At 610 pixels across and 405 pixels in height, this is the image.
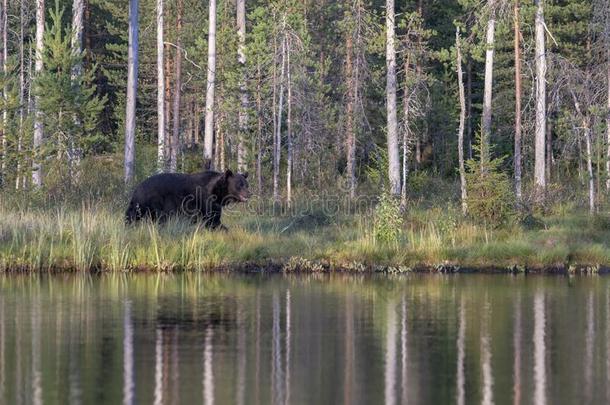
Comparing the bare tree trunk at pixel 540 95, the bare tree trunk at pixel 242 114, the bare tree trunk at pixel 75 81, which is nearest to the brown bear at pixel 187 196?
the bare tree trunk at pixel 75 81

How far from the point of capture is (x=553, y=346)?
14.5 m

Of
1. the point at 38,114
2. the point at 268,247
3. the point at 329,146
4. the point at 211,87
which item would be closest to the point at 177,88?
the point at 329,146

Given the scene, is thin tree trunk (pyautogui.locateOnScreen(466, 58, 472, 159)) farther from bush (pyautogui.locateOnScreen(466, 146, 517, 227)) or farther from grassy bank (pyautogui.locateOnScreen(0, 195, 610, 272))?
grassy bank (pyautogui.locateOnScreen(0, 195, 610, 272))

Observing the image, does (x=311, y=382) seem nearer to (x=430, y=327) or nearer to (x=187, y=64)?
(x=430, y=327)

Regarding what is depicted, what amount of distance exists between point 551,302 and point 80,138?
64.2ft

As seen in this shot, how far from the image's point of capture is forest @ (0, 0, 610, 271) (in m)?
24.0

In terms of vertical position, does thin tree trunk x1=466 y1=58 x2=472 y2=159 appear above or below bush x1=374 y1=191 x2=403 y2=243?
above

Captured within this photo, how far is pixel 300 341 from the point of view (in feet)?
48.7

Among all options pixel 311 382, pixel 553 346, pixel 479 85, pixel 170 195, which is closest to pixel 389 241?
pixel 170 195

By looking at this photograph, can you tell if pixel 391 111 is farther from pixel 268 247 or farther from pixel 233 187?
pixel 268 247

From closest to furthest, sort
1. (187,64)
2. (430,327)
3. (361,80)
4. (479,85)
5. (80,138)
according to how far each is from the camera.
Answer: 1. (430,327)
2. (80,138)
3. (361,80)
4. (479,85)
5. (187,64)

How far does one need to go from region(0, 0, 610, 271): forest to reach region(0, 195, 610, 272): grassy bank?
0.15 feet

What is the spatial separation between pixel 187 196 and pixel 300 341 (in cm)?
1179

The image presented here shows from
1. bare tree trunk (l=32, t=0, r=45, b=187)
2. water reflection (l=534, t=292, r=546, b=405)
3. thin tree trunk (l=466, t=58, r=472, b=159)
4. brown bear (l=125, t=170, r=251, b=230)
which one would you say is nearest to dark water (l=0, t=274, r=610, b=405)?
water reflection (l=534, t=292, r=546, b=405)
